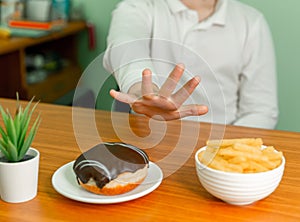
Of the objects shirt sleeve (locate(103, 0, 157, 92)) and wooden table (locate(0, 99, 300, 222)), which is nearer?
wooden table (locate(0, 99, 300, 222))

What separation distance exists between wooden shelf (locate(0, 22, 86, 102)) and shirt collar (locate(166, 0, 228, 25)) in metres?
0.91

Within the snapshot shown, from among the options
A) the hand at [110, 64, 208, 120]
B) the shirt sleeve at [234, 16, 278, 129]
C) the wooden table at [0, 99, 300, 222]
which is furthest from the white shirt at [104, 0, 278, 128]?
the hand at [110, 64, 208, 120]

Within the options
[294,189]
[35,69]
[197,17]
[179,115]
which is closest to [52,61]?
[35,69]

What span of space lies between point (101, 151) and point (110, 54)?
39 centimetres

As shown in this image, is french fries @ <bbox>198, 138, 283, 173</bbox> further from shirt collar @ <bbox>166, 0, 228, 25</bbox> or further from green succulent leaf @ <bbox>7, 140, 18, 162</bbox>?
shirt collar @ <bbox>166, 0, 228, 25</bbox>

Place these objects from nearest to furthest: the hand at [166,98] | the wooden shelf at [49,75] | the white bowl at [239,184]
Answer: the white bowl at [239,184]
the hand at [166,98]
the wooden shelf at [49,75]

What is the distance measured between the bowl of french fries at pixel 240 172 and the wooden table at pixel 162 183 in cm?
3

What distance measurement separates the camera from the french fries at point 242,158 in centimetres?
80

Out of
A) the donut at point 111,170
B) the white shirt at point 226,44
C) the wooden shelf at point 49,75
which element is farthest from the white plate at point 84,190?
the wooden shelf at point 49,75

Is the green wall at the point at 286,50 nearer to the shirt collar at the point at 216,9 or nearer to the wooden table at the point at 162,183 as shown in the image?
the shirt collar at the point at 216,9

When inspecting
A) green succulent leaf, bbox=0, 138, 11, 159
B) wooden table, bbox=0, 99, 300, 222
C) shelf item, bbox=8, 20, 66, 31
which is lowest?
shelf item, bbox=8, 20, 66, 31

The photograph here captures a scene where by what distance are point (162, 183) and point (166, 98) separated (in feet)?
0.59

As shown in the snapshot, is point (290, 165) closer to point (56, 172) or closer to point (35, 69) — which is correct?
point (56, 172)

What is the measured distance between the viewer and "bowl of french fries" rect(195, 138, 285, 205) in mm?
792
